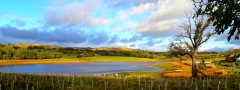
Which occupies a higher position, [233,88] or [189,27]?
[189,27]

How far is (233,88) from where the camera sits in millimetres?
20672

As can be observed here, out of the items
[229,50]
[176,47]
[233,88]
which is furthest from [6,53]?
[233,88]

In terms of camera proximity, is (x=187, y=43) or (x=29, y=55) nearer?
(x=187, y=43)

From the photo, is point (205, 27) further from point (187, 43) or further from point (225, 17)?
point (225, 17)

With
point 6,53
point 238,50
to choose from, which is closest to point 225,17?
point 238,50

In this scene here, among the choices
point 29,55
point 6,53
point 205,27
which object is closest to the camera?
point 205,27

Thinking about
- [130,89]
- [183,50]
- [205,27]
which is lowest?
[130,89]

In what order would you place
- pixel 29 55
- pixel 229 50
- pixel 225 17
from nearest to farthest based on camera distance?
pixel 225 17
pixel 229 50
pixel 29 55

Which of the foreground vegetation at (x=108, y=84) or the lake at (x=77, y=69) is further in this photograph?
the lake at (x=77, y=69)

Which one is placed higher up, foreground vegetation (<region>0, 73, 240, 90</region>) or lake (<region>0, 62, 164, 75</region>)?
foreground vegetation (<region>0, 73, 240, 90</region>)

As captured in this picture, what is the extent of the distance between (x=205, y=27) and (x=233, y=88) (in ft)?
38.9

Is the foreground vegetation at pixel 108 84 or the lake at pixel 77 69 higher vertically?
the foreground vegetation at pixel 108 84

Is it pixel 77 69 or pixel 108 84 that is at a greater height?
pixel 108 84

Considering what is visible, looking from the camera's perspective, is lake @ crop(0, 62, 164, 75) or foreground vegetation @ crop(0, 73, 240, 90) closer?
foreground vegetation @ crop(0, 73, 240, 90)
